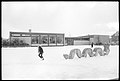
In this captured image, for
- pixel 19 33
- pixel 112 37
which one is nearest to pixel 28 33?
pixel 19 33

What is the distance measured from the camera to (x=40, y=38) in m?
30.3

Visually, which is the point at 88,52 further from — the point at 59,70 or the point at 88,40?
the point at 88,40

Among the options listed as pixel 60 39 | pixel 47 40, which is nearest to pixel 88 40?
pixel 60 39

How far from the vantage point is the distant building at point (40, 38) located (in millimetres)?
28438

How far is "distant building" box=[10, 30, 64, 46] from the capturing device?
93.3 ft

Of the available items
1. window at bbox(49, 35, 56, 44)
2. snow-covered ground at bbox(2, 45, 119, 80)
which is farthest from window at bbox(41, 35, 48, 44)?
snow-covered ground at bbox(2, 45, 119, 80)

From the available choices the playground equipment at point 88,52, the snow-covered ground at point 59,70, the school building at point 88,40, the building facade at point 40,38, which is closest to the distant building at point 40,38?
the building facade at point 40,38

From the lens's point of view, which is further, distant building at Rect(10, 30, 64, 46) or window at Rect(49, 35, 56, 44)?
window at Rect(49, 35, 56, 44)

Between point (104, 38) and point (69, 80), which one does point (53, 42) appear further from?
point (69, 80)

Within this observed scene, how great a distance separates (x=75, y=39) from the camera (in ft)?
135

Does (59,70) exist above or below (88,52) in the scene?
below

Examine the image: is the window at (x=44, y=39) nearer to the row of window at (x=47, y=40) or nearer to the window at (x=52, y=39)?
the row of window at (x=47, y=40)

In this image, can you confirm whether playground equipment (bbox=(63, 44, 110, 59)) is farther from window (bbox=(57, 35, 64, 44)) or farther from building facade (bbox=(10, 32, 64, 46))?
window (bbox=(57, 35, 64, 44))

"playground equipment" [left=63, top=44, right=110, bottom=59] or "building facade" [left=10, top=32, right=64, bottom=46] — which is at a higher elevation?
"building facade" [left=10, top=32, right=64, bottom=46]
